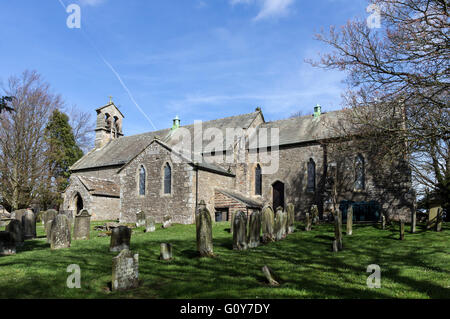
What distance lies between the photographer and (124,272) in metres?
7.00

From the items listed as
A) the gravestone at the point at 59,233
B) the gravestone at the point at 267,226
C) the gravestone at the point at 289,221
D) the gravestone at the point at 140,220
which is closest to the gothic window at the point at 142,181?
the gravestone at the point at 140,220

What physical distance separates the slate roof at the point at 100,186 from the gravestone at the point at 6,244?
1559 centimetres

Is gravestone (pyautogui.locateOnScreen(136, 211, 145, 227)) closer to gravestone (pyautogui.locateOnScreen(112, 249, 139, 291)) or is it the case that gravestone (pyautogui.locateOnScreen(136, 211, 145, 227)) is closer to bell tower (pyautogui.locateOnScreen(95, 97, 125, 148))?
gravestone (pyautogui.locateOnScreen(112, 249, 139, 291))

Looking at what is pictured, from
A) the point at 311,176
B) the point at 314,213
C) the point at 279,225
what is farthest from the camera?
the point at 311,176

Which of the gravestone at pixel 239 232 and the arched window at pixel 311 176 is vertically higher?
the arched window at pixel 311 176

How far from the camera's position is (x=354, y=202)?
2273cm

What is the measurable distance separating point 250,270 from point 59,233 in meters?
7.75

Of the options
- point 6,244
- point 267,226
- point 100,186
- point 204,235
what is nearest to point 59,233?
point 6,244

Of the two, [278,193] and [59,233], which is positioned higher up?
[278,193]

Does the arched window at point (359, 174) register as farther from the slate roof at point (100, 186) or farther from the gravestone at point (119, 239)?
the slate roof at point (100, 186)

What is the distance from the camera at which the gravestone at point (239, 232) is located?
11.5 m

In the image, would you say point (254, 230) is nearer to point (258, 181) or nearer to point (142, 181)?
point (142, 181)
